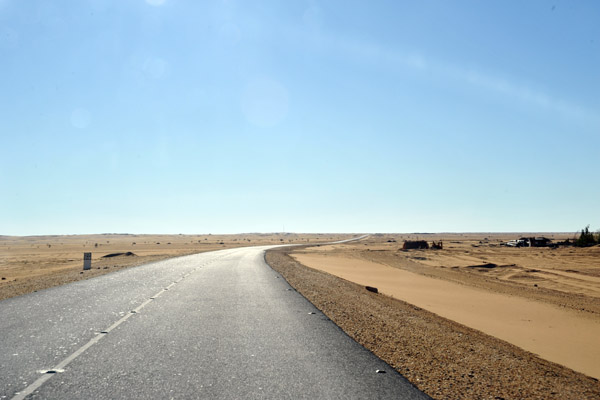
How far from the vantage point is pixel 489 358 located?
24.9ft

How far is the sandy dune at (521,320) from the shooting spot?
31.1 ft

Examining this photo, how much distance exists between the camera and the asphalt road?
5.52 metres

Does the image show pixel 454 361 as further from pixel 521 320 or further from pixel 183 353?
pixel 521 320

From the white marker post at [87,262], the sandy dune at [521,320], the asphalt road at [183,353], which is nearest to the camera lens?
the asphalt road at [183,353]

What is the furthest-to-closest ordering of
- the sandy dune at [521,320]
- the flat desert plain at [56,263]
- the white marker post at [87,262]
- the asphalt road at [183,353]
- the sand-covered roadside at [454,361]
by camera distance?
the white marker post at [87,262] → the flat desert plain at [56,263] → the sandy dune at [521,320] → the sand-covered roadside at [454,361] → the asphalt road at [183,353]

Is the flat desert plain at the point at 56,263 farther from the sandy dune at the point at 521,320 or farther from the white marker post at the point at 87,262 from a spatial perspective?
the sandy dune at the point at 521,320

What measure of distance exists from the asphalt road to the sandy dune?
456 centimetres

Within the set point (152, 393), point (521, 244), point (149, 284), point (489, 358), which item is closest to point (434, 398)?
point (489, 358)

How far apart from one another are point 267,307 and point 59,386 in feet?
24.6

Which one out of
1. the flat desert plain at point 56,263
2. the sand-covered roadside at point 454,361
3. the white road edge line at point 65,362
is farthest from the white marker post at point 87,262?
the sand-covered roadside at point 454,361

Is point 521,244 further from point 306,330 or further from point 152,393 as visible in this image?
point 152,393

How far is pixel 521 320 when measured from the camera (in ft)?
43.6

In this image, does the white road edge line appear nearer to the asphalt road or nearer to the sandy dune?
the asphalt road

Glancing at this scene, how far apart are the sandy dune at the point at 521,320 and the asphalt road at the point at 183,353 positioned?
180 inches
